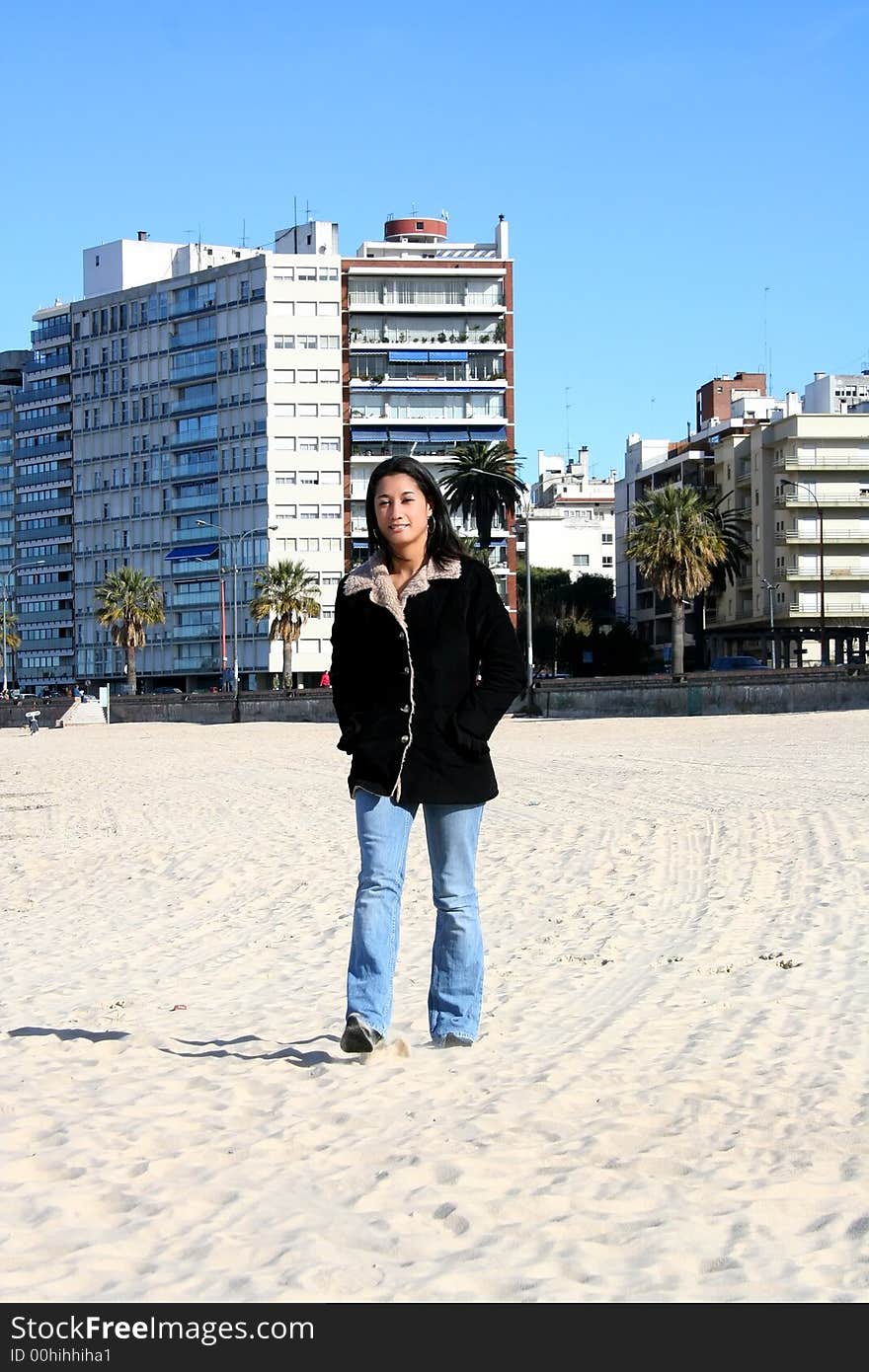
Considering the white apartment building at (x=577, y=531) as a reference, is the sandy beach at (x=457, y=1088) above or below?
below

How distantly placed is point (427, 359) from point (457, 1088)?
105 m

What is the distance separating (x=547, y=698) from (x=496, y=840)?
41152 millimetres

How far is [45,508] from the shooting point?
12438cm

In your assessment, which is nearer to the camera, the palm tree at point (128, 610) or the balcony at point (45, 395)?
the palm tree at point (128, 610)

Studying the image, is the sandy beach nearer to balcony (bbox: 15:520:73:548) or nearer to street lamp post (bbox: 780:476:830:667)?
street lamp post (bbox: 780:476:830:667)

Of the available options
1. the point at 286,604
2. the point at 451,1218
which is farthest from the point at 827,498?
the point at 451,1218

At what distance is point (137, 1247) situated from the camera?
4.21 metres

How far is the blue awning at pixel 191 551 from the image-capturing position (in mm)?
109938

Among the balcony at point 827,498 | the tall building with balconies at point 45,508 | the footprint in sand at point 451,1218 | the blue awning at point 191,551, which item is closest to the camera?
the footprint in sand at point 451,1218

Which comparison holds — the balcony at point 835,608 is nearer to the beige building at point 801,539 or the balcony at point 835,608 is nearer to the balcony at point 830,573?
the beige building at point 801,539

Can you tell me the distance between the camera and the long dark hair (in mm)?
5941

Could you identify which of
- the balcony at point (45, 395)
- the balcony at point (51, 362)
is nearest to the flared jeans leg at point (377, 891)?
the balcony at point (45, 395)

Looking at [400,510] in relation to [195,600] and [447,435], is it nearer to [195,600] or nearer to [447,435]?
[447,435]
